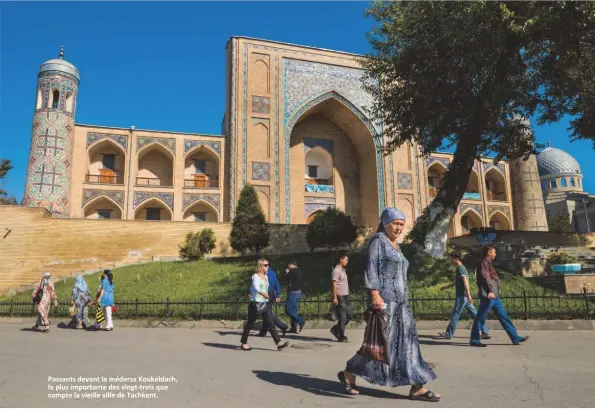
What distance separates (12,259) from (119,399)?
673 inches

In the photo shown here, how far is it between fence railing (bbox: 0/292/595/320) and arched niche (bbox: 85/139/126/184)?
1524 cm

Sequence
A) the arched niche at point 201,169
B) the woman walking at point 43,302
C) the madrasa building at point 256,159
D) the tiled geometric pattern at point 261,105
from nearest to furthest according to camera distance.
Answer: the woman walking at point 43,302, the madrasa building at point 256,159, the tiled geometric pattern at point 261,105, the arched niche at point 201,169

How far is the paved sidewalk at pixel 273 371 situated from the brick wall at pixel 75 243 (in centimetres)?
1181

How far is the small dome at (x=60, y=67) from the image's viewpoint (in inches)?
940

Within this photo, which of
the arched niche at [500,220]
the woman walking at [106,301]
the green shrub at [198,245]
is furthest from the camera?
the arched niche at [500,220]

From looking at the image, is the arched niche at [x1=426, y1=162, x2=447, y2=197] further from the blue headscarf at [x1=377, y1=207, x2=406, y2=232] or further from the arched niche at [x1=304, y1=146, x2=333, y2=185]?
the blue headscarf at [x1=377, y1=207, x2=406, y2=232]

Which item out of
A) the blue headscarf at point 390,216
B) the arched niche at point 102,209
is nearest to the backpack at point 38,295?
the blue headscarf at point 390,216

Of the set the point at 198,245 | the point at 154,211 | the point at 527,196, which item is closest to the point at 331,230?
the point at 198,245

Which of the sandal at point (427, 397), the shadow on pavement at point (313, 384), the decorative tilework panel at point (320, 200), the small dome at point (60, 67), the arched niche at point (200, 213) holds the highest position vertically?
the small dome at point (60, 67)

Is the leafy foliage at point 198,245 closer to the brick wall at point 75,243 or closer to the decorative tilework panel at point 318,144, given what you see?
the brick wall at point 75,243

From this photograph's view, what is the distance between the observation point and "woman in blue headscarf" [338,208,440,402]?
3447 mm

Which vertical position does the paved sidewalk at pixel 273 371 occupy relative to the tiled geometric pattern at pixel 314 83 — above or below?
below

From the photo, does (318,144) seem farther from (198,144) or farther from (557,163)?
(557,163)

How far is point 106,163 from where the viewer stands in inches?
1016
